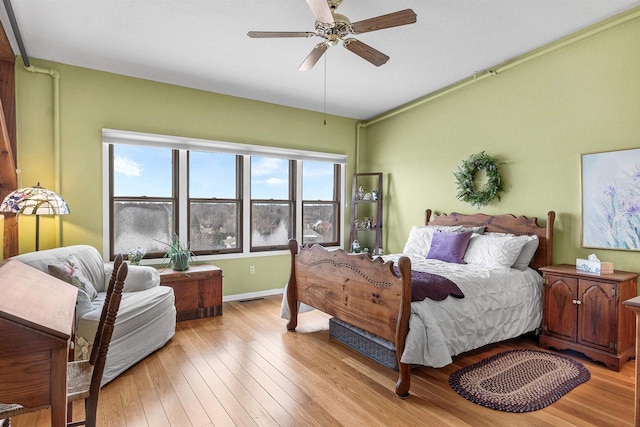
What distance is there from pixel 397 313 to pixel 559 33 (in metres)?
3.01

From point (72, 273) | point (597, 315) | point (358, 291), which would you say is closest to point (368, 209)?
point (358, 291)

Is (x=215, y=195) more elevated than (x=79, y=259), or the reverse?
(x=215, y=195)

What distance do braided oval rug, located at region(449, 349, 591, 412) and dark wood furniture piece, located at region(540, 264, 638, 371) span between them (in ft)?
0.60

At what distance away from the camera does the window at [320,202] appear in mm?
5492

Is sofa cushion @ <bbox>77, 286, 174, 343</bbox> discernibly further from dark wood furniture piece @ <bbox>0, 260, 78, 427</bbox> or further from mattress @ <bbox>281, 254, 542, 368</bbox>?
dark wood furniture piece @ <bbox>0, 260, 78, 427</bbox>

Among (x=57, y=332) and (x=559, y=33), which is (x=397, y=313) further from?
(x=559, y=33)

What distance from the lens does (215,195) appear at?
4.74m

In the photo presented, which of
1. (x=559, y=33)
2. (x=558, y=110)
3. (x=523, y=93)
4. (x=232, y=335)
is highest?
(x=559, y=33)

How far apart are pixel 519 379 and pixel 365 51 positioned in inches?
107

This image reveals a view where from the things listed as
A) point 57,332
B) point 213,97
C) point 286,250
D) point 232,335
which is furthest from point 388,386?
point 213,97

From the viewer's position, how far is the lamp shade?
9.62 ft

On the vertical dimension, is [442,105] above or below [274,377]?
above

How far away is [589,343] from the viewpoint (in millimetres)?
2865

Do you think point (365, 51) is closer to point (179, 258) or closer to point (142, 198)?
point (179, 258)
